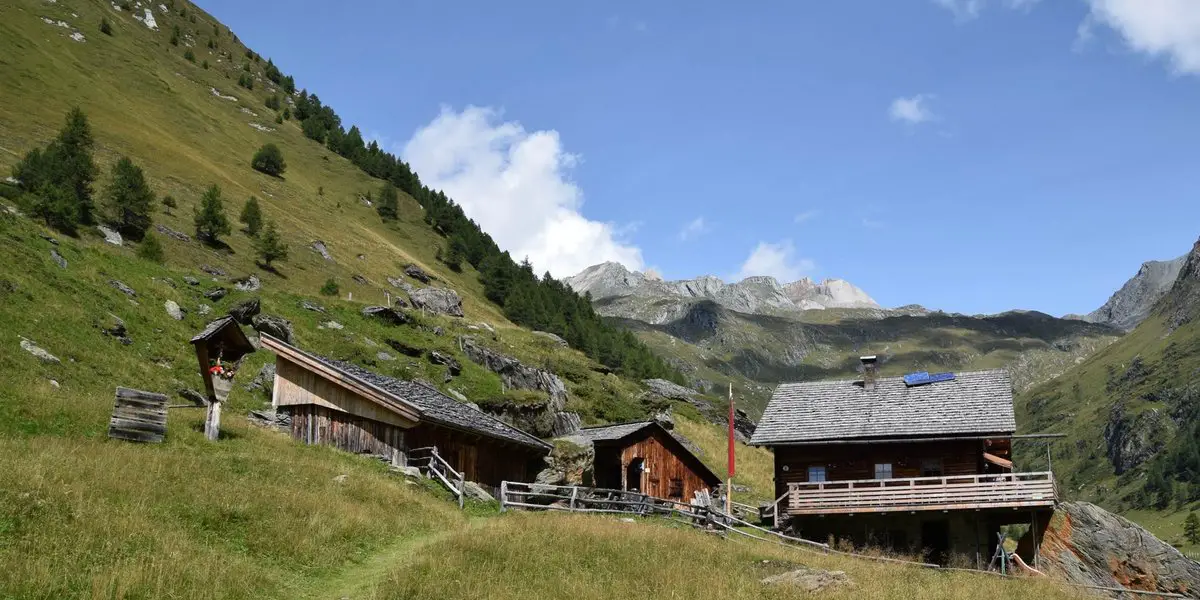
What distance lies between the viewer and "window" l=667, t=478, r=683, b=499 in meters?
48.3

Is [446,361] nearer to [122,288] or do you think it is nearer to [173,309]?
[173,309]

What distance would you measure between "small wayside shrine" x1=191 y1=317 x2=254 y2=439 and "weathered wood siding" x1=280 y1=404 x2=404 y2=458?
551 centimetres

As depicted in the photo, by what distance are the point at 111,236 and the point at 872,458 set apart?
53.4 meters

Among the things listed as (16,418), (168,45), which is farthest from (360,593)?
(168,45)

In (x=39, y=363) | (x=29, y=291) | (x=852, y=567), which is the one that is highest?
(x=29, y=291)

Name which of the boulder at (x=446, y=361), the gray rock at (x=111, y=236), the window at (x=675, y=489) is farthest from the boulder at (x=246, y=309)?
the window at (x=675, y=489)

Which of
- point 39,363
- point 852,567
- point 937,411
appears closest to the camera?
point 852,567

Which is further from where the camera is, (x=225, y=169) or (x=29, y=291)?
(x=225, y=169)

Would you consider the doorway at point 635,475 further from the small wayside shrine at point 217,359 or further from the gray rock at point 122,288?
the gray rock at point 122,288

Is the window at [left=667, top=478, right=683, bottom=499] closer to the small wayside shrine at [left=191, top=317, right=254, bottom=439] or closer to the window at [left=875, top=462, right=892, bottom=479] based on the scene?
the window at [left=875, top=462, right=892, bottom=479]

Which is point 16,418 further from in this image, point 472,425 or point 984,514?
point 984,514

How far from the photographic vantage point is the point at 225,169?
342ft

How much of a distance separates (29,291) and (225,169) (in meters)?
70.0

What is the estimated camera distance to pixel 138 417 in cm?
2562
